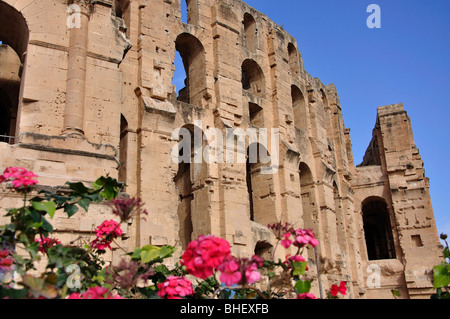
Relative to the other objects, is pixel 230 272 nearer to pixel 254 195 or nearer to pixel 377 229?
pixel 254 195

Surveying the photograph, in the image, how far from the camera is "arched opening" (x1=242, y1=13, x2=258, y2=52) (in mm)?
17812

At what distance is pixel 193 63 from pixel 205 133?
9.25 ft

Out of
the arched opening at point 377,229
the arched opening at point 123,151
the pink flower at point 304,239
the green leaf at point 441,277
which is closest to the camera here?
the pink flower at point 304,239

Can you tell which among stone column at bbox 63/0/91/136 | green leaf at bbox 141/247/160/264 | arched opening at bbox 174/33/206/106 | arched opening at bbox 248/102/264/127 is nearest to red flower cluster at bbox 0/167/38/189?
green leaf at bbox 141/247/160/264

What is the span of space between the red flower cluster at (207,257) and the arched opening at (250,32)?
15463 mm

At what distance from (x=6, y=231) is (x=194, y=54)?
1250cm

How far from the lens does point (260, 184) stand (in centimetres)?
1645

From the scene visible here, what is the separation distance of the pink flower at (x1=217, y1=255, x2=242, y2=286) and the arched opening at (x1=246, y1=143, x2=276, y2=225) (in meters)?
13.1

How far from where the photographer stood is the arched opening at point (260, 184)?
16.0 m

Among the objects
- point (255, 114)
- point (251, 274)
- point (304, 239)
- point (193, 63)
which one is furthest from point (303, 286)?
point (255, 114)

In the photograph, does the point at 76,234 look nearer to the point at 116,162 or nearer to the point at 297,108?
the point at 116,162

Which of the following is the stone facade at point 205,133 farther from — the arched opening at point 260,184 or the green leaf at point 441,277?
the green leaf at point 441,277

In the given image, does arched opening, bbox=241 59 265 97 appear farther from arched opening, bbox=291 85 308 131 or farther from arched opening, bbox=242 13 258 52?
arched opening, bbox=291 85 308 131

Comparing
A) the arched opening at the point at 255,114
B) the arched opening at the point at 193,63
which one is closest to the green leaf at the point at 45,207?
the arched opening at the point at 193,63
